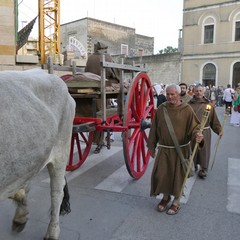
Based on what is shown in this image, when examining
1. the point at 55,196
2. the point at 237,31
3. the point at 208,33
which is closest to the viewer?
the point at 55,196

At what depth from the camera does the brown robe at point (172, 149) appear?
156 inches

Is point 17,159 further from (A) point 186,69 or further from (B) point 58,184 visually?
(A) point 186,69

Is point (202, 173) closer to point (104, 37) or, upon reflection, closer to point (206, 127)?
point (206, 127)

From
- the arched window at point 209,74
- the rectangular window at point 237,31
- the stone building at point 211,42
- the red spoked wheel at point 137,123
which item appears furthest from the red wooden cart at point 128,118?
the rectangular window at point 237,31

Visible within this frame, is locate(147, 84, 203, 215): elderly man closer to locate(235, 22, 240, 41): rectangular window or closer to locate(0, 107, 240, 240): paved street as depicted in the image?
locate(0, 107, 240, 240): paved street

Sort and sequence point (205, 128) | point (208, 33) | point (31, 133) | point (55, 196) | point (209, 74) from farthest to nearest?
1. point (208, 33)
2. point (209, 74)
3. point (205, 128)
4. point (55, 196)
5. point (31, 133)

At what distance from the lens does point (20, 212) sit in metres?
3.45

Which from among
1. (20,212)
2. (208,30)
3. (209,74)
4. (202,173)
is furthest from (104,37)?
(20,212)

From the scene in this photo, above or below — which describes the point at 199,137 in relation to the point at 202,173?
above

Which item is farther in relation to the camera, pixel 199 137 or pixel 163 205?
pixel 163 205

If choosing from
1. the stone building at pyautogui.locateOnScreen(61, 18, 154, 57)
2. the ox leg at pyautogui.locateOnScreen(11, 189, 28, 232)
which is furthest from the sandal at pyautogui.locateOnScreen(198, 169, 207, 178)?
the stone building at pyautogui.locateOnScreen(61, 18, 154, 57)

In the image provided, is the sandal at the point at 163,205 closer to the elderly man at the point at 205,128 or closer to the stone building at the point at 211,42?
the elderly man at the point at 205,128

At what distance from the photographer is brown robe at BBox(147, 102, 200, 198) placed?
3967mm

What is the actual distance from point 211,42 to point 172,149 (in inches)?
1153
